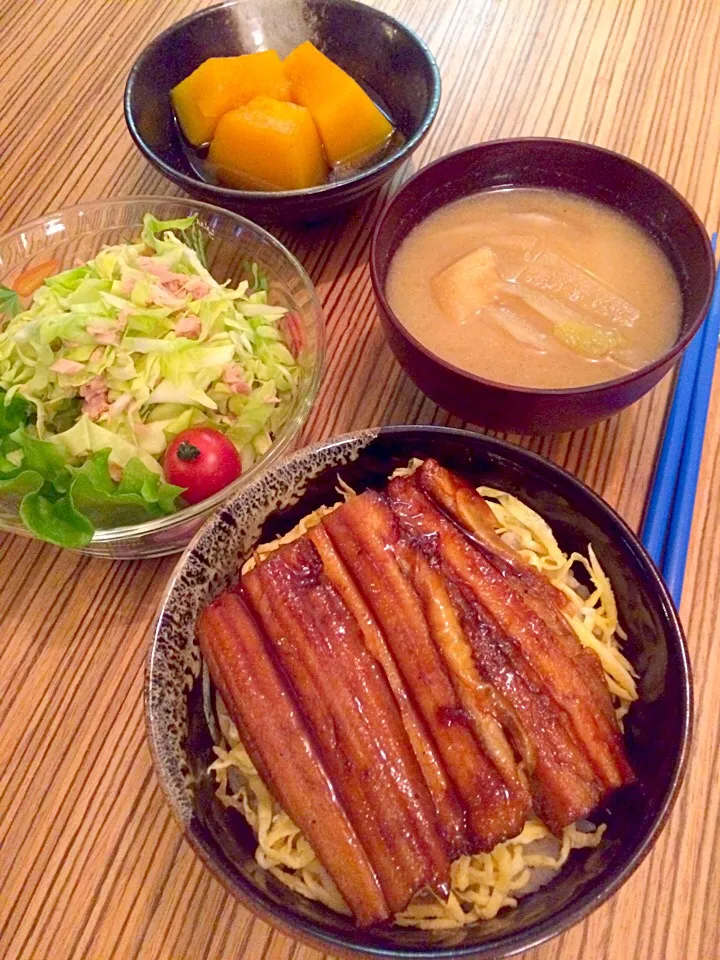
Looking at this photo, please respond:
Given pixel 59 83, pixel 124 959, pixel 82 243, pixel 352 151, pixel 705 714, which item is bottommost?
pixel 124 959

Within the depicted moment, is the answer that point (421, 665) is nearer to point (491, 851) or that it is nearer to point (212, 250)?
point (491, 851)

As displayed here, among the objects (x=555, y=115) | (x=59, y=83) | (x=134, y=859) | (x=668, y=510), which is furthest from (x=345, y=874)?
(x=59, y=83)

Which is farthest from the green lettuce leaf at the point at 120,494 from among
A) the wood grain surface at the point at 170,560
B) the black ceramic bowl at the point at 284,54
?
the black ceramic bowl at the point at 284,54

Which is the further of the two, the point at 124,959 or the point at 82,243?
the point at 82,243

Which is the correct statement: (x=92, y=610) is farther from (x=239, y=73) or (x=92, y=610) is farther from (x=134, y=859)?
(x=239, y=73)

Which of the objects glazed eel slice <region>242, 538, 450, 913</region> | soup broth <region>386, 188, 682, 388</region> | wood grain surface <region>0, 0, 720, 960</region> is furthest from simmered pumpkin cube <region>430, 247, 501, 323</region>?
glazed eel slice <region>242, 538, 450, 913</region>

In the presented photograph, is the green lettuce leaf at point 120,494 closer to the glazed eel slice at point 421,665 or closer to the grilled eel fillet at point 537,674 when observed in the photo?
the glazed eel slice at point 421,665
